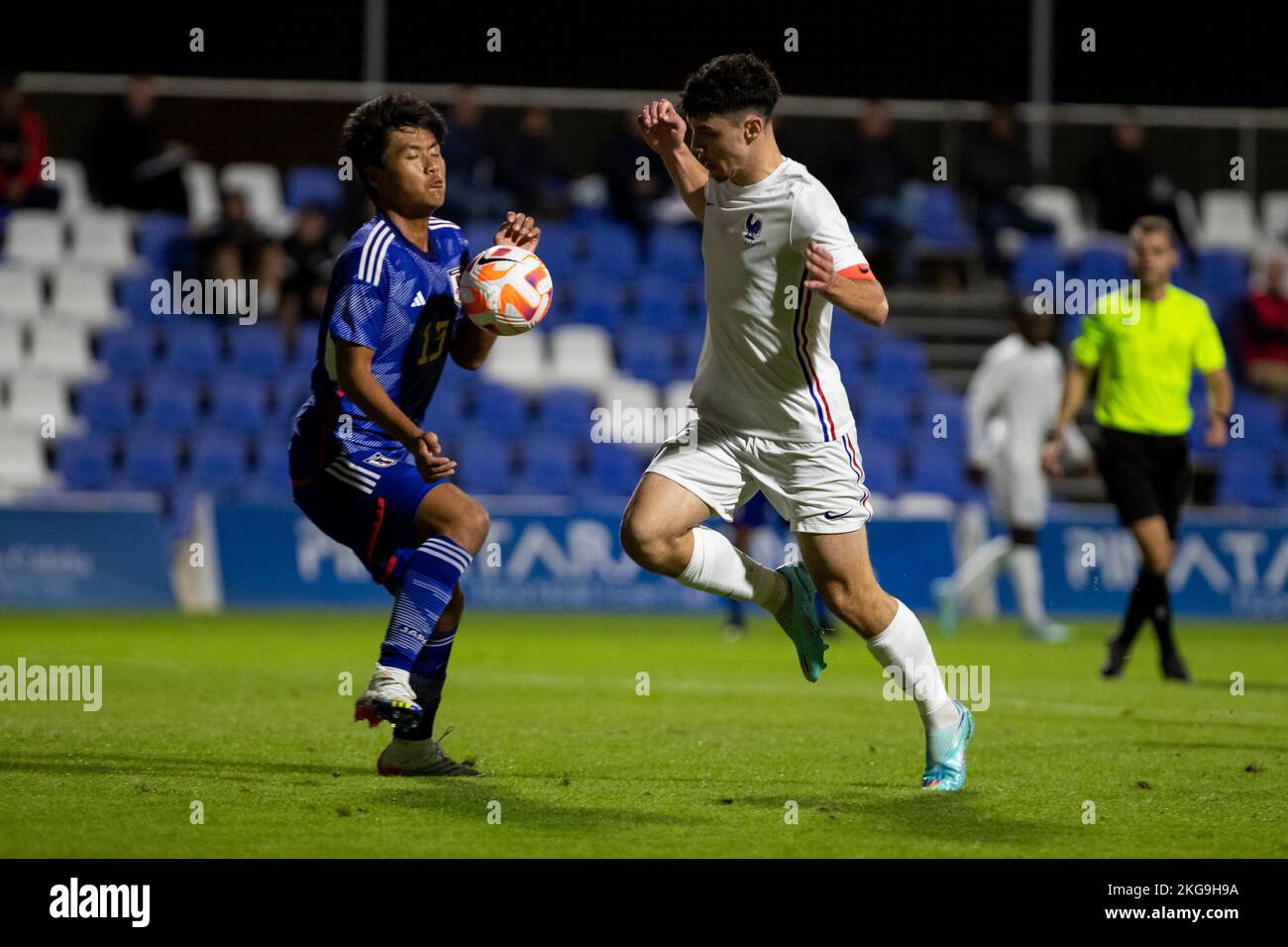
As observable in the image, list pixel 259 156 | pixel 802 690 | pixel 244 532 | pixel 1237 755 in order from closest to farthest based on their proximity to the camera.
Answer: pixel 1237 755 → pixel 802 690 → pixel 244 532 → pixel 259 156

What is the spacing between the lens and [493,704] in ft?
29.7

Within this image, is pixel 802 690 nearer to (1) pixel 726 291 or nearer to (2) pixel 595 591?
(1) pixel 726 291

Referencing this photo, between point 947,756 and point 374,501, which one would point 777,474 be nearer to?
point 947,756

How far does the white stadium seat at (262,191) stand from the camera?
18.7 meters

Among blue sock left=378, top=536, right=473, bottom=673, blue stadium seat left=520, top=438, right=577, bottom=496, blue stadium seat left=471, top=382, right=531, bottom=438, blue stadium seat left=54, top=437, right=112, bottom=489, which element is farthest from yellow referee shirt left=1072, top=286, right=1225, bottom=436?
blue stadium seat left=54, top=437, right=112, bottom=489

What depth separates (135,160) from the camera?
18.1 meters

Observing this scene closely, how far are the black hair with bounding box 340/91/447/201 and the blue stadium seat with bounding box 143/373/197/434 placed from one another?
10.7 meters

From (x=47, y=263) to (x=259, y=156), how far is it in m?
2.74

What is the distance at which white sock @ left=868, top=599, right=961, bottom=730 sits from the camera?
6109 millimetres

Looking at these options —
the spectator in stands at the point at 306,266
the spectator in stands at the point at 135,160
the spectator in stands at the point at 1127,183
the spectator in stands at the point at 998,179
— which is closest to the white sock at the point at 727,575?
the spectator in stands at the point at 306,266

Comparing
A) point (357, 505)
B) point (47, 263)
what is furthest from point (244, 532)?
point (357, 505)

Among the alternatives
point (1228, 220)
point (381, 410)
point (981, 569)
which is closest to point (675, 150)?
point (381, 410)

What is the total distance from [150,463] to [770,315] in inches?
437

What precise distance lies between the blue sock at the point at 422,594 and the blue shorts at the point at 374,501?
167 mm
